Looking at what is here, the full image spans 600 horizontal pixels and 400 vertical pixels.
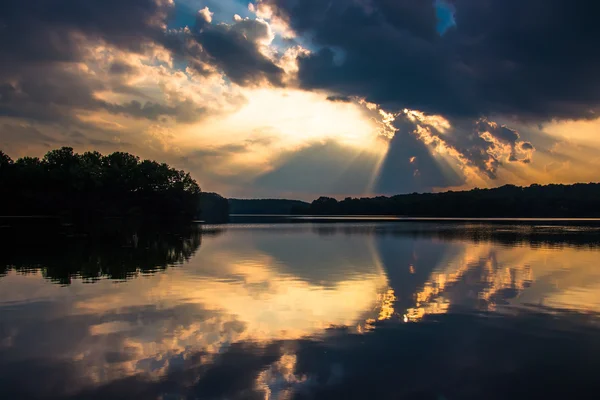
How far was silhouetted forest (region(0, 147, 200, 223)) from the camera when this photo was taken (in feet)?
429

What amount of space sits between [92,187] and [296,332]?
13656 cm

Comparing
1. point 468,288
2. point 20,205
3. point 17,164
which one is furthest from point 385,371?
point 17,164

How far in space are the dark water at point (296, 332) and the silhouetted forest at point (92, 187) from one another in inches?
4358

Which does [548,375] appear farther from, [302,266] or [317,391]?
[302,266]

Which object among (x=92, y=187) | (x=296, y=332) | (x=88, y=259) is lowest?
(x=296, y=332)

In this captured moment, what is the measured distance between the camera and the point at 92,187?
449 feet

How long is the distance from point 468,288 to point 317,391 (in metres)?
15.1

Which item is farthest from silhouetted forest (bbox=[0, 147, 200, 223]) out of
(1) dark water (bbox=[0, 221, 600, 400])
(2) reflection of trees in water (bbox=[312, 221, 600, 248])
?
(1) dark water (bbox=[0, 221, 600, 400])

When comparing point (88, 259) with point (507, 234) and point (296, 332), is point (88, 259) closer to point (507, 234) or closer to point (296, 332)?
point (296, 332)

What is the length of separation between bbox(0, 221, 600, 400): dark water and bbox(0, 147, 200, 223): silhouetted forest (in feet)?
363

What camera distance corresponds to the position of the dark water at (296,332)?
10.1 metres

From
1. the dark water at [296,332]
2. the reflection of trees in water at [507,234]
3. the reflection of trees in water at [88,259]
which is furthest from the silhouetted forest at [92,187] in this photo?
the dark water at [296,332]

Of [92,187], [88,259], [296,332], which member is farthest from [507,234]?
[92,187]

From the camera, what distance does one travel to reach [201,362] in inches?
450
